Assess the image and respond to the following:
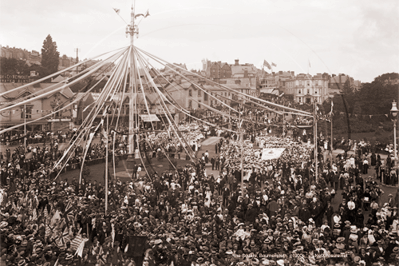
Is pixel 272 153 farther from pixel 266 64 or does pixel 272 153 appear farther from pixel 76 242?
pixel 76 242

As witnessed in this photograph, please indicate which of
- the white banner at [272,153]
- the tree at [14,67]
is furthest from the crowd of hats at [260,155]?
the tree at [14,67]

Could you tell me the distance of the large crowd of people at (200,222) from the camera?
10.1 m

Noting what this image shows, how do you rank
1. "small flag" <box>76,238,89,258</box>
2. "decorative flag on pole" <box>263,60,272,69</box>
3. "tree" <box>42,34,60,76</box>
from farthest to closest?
"tree" <box>42,34,60,76</box> → "decorative flag on pole" <box>263,60,272,69</box> → "small flag" <box>76,238,89,258</box>

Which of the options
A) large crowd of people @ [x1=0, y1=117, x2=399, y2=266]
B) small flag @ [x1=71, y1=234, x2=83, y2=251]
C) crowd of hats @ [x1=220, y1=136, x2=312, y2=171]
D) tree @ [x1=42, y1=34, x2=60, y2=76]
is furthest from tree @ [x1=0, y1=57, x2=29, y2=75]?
small flag @ [x1=71, y1=234, x2=83, y2=251]

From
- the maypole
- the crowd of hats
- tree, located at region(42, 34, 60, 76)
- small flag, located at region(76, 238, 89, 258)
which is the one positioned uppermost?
tree, located at region(42, 34, 60, 76)

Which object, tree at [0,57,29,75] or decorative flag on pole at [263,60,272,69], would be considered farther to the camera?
tree at [0,57,29,75]

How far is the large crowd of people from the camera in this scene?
1014 cm

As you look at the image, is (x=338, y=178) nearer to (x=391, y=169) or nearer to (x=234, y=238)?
(x=391, y=169)

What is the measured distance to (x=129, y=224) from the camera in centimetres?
1266

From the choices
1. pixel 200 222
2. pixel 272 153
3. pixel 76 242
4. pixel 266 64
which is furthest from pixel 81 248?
pixel 266 64

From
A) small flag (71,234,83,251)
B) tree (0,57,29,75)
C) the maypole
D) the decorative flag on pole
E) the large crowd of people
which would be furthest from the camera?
tree (0,57,29,75)

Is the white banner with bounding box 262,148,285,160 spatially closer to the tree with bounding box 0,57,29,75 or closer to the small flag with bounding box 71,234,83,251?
the small flag with bounding box 71,234,83,251

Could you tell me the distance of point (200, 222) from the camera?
12.5m

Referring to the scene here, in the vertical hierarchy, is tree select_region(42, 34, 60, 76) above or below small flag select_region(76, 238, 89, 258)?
above
